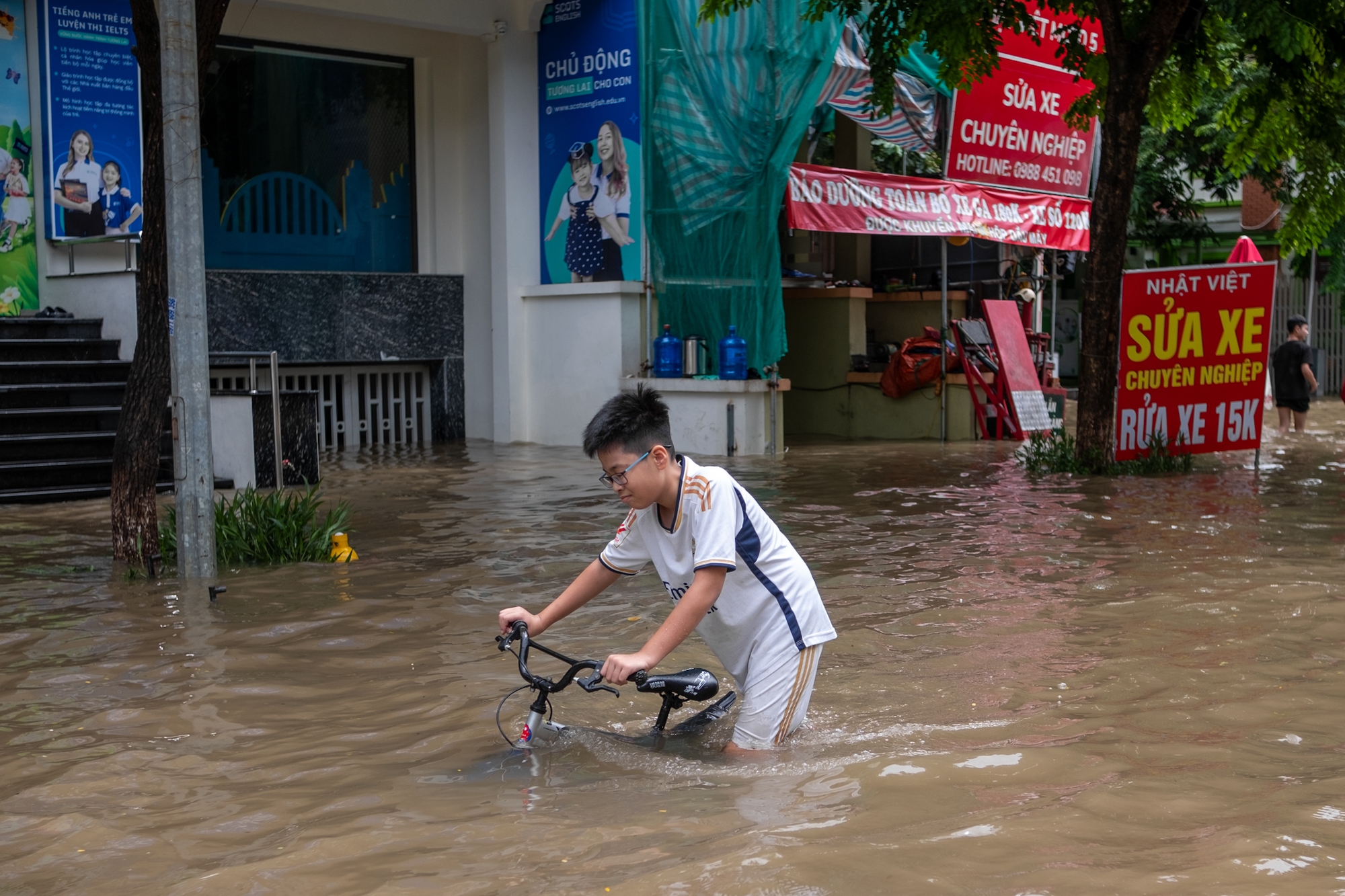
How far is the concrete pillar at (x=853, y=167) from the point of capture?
19.3m

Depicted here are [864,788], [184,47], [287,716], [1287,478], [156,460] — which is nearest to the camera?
[864,788]

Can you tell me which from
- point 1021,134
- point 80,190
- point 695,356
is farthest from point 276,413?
point 1021,134

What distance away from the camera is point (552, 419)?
1703 cm

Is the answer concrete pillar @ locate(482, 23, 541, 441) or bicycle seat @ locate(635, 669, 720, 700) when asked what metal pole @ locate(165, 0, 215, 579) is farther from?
concrete pillar @ locate(482, 23, 541, 441)

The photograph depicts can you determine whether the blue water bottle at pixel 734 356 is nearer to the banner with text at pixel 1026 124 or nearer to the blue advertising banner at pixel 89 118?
the banner with text at pixel 1026 124

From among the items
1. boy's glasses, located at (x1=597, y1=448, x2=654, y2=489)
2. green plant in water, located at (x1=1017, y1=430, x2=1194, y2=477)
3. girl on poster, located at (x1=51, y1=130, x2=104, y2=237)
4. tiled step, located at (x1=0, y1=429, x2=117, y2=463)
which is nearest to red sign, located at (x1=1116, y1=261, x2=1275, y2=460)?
green plant in water, located at (x1=1017, y1=430, x2=1194, y2=477)

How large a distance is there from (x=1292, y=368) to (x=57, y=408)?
14649 mm

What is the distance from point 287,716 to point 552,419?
11873 mm

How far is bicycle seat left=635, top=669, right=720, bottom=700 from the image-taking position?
413cm

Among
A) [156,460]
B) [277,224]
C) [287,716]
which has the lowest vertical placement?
[287,716]

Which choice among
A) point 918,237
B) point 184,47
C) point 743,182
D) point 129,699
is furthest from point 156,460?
point 918,237

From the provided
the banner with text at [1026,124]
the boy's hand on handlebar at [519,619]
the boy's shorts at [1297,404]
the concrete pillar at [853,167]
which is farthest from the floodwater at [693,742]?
the concrete pillar at [853,167]

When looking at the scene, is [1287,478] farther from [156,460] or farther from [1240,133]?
[156,460]

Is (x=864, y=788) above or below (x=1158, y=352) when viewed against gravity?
below
